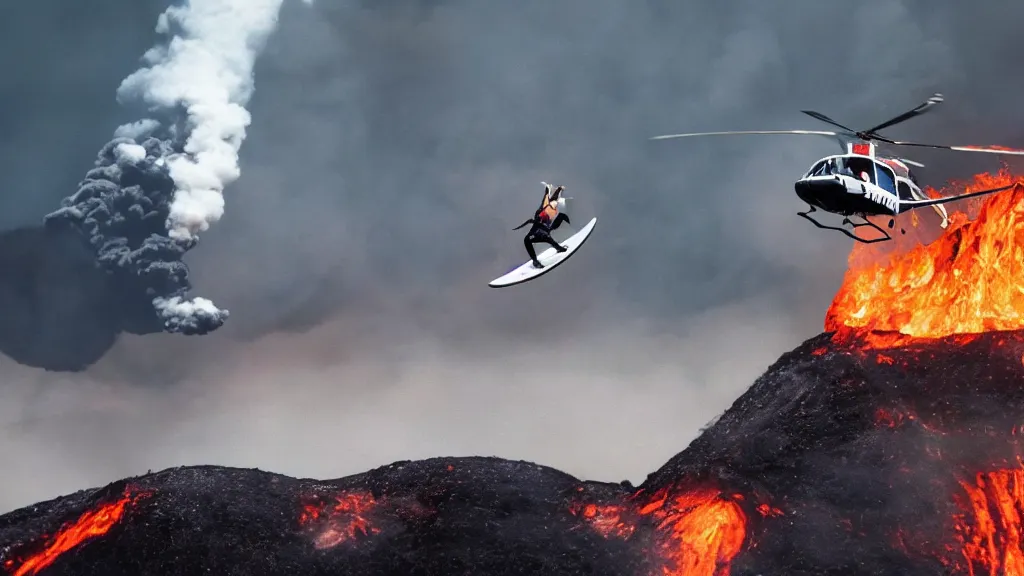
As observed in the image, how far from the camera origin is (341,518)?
44531 mm

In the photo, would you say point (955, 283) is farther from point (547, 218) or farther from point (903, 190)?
point (547, 218)

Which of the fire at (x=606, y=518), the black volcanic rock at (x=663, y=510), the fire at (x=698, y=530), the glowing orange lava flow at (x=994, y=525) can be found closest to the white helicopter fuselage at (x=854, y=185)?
the black volcanic rock at (x=663, y=510)

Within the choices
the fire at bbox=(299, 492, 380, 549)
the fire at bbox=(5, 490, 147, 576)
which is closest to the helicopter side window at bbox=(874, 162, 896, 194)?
the fire at bbox=(299, 492, 380, 549)

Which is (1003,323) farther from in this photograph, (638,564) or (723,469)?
(638,564)

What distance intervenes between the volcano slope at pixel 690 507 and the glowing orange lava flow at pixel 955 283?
5.10 ft

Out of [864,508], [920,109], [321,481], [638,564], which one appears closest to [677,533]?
[638,564]

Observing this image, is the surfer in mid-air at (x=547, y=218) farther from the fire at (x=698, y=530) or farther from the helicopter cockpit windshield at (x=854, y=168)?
the fire at (x=698, y=530)

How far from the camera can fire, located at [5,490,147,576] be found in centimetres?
4253

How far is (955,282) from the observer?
5650cm

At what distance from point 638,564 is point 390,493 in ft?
46.7

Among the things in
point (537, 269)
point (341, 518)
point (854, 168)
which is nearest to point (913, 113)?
point (854, 168)

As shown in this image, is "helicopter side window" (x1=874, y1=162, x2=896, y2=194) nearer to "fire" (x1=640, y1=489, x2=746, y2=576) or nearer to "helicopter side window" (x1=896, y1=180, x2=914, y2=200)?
"helicopter side window" (x1=896, y1=180, x2=914, y2=200)

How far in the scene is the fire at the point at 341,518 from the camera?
141ft

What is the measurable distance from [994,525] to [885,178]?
18.5 meters
